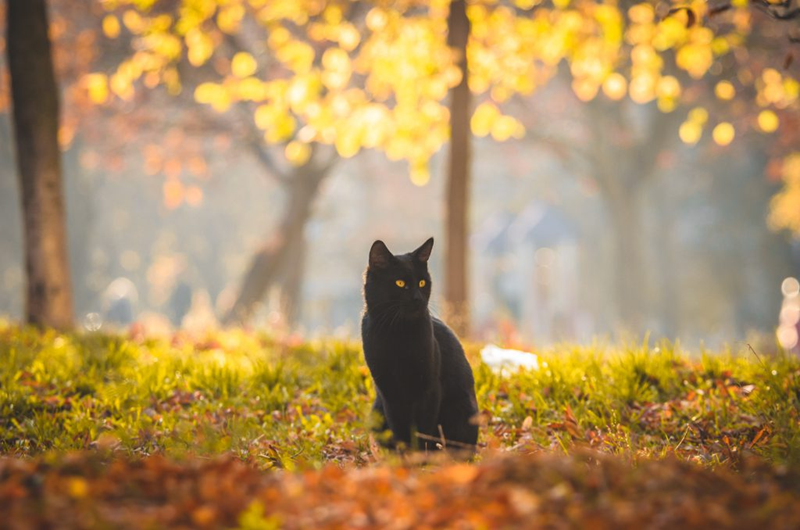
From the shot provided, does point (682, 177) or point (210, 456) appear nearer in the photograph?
point (210, 456)

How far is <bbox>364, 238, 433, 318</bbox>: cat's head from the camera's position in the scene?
4504 mm

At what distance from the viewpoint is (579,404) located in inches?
218

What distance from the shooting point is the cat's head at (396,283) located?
14.8 ft

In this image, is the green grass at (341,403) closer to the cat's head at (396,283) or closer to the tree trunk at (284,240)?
the cat's head at (396,283)

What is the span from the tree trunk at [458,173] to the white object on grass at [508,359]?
3121 millimetres

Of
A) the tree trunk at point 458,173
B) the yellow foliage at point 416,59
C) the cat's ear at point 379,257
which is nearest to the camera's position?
the cat's ear at point 379,257

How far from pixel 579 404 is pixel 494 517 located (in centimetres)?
328

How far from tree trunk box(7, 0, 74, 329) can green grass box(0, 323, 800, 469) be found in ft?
5.89

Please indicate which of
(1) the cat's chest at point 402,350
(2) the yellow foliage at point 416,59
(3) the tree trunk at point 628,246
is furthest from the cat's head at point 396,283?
(3) the tree trunk at point 628,246

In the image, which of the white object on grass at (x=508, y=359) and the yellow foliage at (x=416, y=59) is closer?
the white object on grass at (x=508, y=359)

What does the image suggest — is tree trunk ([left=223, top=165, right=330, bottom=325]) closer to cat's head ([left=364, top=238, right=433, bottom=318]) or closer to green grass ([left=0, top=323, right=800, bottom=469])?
green grass ([left=0, top=323, right=800, bottom=469])

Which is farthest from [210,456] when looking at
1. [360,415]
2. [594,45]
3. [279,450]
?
[594,45]

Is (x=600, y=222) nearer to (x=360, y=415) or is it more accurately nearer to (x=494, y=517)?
(x=360, y=415)

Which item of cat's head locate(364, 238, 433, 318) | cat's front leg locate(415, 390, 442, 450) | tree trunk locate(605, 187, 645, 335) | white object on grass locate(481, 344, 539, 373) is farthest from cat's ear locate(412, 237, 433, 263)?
tree trunk locate(605, 187, 645, 335)
